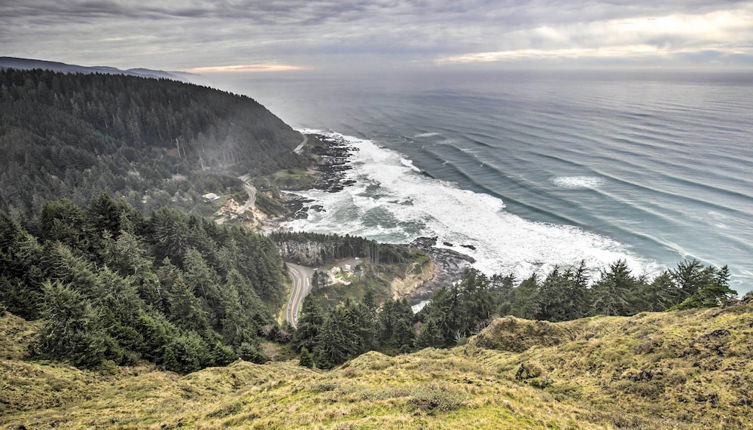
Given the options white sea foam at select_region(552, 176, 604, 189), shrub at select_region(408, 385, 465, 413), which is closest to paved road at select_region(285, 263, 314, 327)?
shrub at select_region(408, 385, 465, 413)

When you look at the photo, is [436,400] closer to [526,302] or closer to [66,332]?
[66,332]

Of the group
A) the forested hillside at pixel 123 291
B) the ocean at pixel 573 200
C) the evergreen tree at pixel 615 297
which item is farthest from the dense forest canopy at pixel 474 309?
the ocean at pixel 573 200

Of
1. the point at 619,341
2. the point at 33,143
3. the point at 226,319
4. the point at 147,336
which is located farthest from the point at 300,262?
the point at 33,143

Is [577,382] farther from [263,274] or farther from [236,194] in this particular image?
[236,194]

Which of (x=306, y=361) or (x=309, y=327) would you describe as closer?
(x=306, y=361)

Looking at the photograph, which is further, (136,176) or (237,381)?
(136,176)

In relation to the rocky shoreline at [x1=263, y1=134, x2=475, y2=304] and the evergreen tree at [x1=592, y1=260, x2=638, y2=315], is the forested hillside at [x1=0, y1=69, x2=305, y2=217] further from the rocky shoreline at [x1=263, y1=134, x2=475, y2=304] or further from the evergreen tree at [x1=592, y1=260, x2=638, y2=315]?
the evergreen tree at [x1=592, y1=260, x2=638, y2=315]

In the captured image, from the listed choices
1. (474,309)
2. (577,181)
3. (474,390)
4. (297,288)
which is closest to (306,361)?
(474,309)
